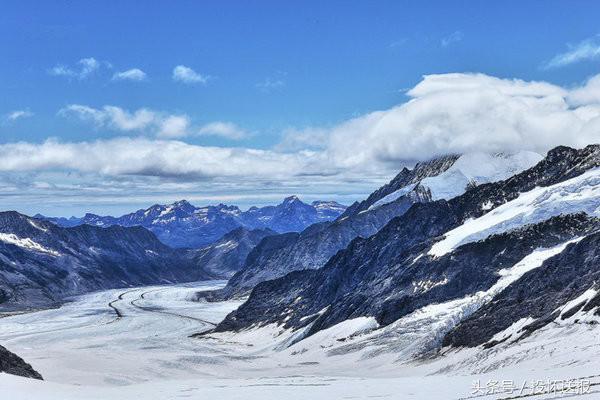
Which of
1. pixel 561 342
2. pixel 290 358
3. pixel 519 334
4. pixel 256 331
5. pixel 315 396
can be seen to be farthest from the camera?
pixel 256 331

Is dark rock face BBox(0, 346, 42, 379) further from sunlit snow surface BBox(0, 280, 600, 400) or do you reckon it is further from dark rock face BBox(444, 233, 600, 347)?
dark rock face BBox(444, 233, 600, 347)

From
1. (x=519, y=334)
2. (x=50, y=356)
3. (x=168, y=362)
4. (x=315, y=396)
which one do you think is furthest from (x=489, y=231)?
(x=315, y=396)

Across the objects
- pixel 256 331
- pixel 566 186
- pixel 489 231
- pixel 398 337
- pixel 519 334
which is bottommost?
pixel 256 331

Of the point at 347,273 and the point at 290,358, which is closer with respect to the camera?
the point at 290,358

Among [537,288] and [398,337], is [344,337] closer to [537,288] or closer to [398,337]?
[398,337]

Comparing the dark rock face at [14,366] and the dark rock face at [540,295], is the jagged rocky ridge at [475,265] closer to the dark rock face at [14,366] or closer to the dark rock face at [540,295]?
the dark rock face at [540,295]
